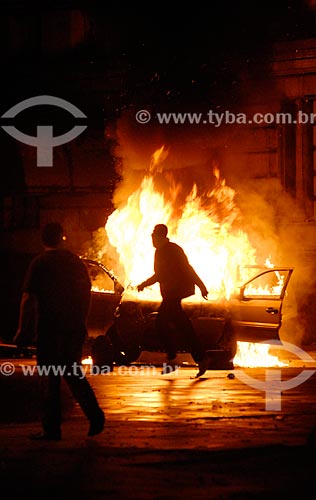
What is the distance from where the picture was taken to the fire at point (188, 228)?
55.8ft

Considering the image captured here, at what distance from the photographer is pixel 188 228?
18.4 meters

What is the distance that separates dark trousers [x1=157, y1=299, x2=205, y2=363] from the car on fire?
155cm

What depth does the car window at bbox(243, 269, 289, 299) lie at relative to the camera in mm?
14438

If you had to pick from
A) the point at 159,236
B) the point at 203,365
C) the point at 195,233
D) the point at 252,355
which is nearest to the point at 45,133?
the point at 195,233

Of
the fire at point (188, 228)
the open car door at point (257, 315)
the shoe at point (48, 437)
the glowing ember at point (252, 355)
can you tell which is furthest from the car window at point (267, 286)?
the shoe at point (48, 437)

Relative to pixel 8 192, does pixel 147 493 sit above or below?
below

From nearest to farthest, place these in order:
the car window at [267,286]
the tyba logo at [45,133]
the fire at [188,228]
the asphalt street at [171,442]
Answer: the asphalt street at [171,442], the car window at [267,286], the fire at [188,228], the tyba logo at [45,133]

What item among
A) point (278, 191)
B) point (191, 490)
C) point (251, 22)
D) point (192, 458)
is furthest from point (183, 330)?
point (251, 22)

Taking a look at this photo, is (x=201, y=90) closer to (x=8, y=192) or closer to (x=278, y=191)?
(x=278, y=191)

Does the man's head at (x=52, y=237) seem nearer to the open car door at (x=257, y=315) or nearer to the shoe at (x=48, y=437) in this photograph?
the shoe at (x=48, y=437)

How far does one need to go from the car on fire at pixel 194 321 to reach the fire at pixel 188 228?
1.78m

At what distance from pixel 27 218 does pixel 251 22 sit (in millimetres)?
7495

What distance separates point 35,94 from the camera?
917 inches

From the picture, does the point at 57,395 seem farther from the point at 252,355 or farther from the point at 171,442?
the point at 252,355
